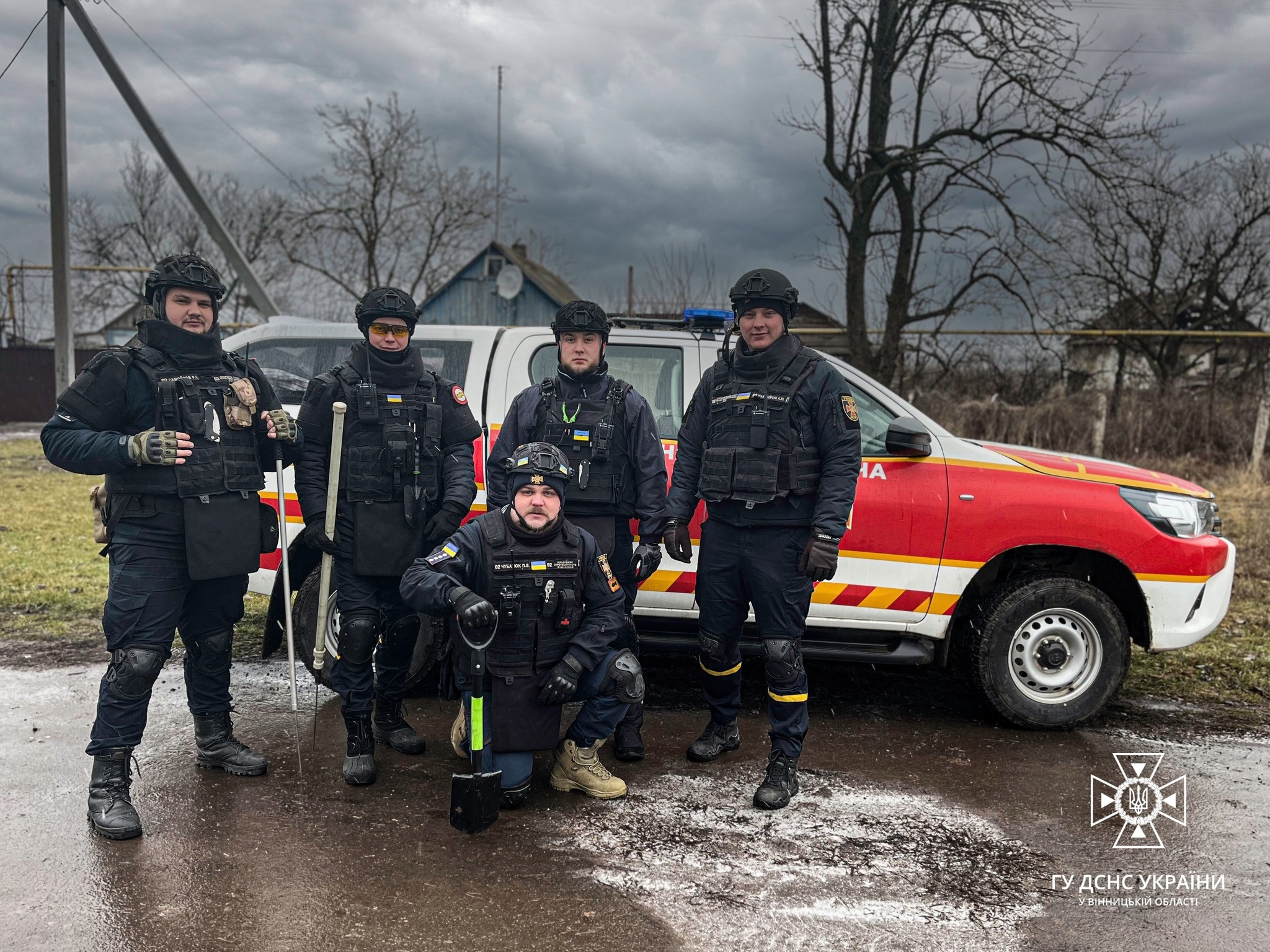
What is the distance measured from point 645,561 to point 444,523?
885mm

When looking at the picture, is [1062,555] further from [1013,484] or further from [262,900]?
[262,900]

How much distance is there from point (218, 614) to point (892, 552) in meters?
3.13

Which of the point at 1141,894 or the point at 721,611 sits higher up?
the point at 721,611

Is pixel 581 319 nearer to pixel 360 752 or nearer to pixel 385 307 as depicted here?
pixel 385 307

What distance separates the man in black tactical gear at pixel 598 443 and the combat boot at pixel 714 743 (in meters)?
0.26

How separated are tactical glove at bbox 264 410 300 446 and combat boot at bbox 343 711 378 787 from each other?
1211mm

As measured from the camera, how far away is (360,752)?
3.87 m

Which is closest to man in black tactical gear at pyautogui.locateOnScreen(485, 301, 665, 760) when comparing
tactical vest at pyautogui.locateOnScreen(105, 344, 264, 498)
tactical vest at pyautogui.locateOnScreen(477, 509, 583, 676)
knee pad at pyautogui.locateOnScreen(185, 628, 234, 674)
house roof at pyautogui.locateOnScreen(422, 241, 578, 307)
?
tactical vest at pyautogui.locateOnScreen(477, 509, 583, 676)

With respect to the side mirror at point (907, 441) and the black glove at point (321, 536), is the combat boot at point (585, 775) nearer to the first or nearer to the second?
the black glove at point (321, 536)

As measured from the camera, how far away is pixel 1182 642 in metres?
4.59

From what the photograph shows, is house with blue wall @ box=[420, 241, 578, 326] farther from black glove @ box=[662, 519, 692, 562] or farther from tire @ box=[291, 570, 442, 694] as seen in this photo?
black glove @ box=[662, 519, 692, 562]

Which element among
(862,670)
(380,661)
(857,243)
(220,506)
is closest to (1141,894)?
(862,670)

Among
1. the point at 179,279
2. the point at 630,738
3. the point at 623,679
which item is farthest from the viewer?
the point at 630,738

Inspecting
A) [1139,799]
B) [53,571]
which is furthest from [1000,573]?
[53,571]
